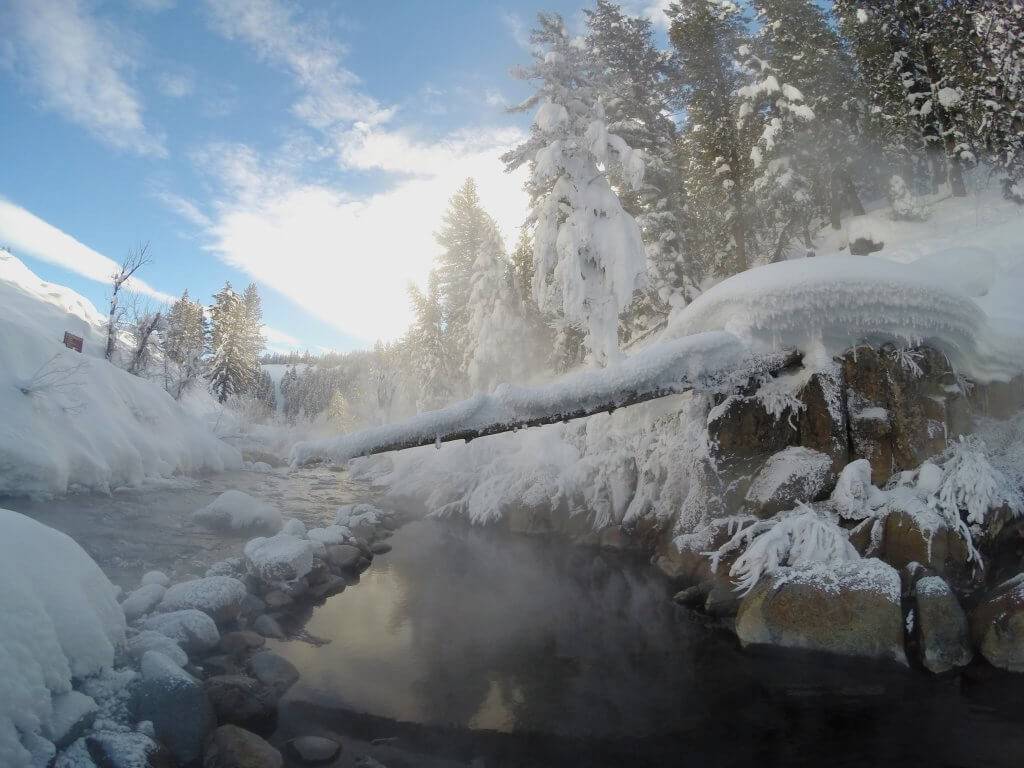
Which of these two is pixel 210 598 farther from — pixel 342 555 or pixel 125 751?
pixel 342 555

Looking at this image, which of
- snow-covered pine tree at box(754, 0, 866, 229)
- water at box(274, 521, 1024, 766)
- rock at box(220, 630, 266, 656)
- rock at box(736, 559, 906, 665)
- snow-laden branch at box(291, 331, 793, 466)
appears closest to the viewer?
water at box(274, 521, 1024, 766)

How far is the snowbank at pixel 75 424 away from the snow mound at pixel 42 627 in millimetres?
9263

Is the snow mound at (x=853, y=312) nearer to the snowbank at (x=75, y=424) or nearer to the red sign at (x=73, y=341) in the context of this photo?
the snowbank at (x=75, y=424)

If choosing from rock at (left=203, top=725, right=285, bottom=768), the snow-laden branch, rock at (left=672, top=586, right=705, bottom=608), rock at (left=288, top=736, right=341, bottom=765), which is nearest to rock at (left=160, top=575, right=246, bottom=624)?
the snow-laden branch

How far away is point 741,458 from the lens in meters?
8.96

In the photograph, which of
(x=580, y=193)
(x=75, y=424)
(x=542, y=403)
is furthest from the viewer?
(x=580, y=193)


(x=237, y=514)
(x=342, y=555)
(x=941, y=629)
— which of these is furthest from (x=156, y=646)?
(x=941, y=629)

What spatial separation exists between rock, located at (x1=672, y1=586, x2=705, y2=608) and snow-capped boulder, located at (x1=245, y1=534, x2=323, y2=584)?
6.54m

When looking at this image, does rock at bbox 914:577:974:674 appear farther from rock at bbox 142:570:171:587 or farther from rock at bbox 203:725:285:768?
rock at bbox 142:570:171:587

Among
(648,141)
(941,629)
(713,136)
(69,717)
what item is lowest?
(69,717)

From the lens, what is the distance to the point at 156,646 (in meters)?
5.40

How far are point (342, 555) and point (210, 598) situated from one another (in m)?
3.81

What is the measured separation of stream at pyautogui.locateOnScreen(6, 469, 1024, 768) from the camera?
15.2 ft

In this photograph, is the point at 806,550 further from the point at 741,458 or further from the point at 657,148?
the point at 657,148
